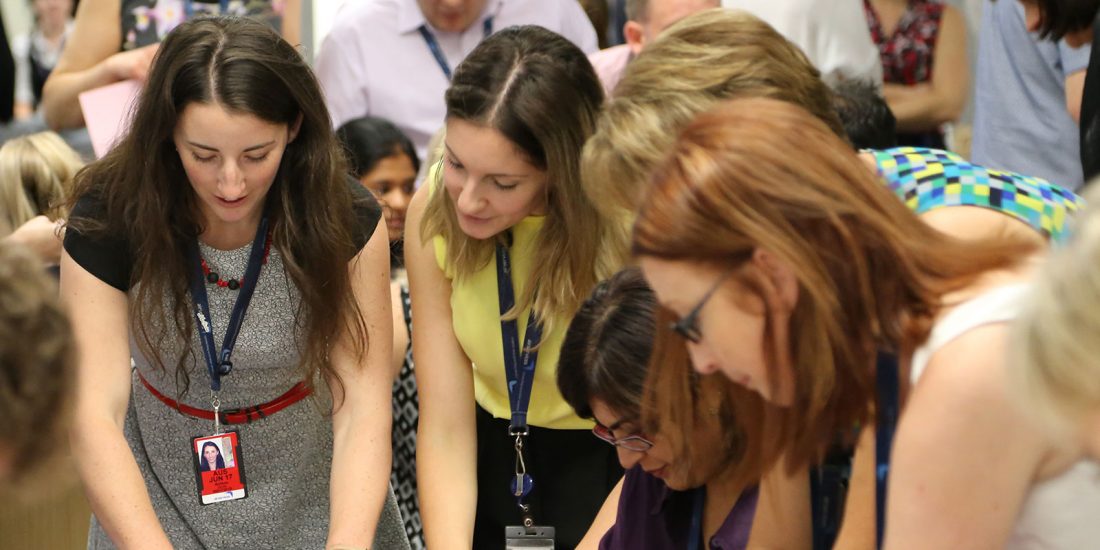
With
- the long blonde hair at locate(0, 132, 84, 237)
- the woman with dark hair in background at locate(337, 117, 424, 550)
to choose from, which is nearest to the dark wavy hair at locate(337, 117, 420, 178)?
the woman with dark hair in background at locate(337, 117, 424, 550)

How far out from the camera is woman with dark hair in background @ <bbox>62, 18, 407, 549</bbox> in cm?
226

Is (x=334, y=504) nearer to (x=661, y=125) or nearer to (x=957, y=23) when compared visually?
(x=661, y=125)

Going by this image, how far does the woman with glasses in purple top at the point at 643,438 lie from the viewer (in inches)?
81.0

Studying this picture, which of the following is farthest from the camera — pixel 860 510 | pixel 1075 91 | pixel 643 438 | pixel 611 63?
pixel 611 63

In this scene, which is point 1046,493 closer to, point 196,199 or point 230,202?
point 230,202

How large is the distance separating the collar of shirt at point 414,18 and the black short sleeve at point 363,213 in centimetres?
143

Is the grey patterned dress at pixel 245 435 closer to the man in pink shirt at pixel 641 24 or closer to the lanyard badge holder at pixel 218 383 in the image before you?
the lanyard badge holder at pixel 218 383

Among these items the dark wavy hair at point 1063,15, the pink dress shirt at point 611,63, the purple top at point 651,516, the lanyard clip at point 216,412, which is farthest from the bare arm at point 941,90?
the lanyard clip at point 216,412

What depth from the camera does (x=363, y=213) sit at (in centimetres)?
245

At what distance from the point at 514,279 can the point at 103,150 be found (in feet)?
3.45

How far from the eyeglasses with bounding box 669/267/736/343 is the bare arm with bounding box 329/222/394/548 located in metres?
0.91

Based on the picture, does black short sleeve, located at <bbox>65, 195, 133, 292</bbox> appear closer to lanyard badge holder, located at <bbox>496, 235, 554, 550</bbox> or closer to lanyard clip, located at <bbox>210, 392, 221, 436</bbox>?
lanyard clip, located at <bbox>210, 392, 221, 436</bbox>

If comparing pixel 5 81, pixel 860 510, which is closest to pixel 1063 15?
pixel 860 510

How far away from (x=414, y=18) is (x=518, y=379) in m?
1.58
